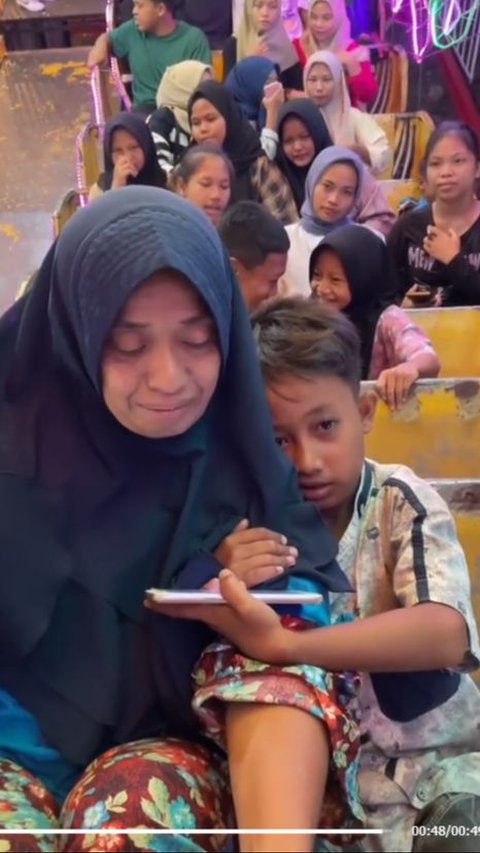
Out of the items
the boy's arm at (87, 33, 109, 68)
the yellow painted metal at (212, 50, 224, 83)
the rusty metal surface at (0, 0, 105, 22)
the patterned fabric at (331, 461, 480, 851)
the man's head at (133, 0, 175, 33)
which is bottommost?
the patterned fabric at (331, 461, 480, 851)

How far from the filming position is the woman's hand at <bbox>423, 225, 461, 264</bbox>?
106 inches

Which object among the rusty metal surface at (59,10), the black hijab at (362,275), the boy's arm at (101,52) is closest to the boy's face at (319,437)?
the black hijab at (362,275)

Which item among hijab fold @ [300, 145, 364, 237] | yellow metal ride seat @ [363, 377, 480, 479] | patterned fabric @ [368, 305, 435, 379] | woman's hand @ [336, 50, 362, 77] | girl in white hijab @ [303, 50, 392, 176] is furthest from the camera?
woman's hand @ [336, 50, 362, 77]

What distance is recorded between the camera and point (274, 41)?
484 cm

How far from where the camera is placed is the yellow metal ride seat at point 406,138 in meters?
4.30

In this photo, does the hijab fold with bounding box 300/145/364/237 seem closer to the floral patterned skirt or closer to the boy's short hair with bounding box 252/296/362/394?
the boy's short hair with bounding box 252/296/362/394

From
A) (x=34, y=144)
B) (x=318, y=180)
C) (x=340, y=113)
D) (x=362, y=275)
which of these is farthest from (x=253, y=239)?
(x=34, y=144)

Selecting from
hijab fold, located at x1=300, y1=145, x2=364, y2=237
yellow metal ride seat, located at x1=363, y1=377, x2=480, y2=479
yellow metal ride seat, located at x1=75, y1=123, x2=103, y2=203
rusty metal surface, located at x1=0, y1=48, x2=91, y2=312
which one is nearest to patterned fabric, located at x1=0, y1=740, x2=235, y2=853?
yellow metal ride seat, located at x1=363, y1=377, x2=480, y2=479

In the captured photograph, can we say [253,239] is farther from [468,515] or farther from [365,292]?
[468,515]

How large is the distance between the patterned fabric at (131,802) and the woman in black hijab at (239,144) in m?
2.89

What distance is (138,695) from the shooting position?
3.06 feet

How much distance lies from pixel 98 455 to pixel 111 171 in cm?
309

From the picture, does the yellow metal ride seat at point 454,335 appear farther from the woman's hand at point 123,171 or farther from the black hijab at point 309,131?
the woman's hand at point 123,171

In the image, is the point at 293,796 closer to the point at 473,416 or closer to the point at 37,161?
the point at 473,416
